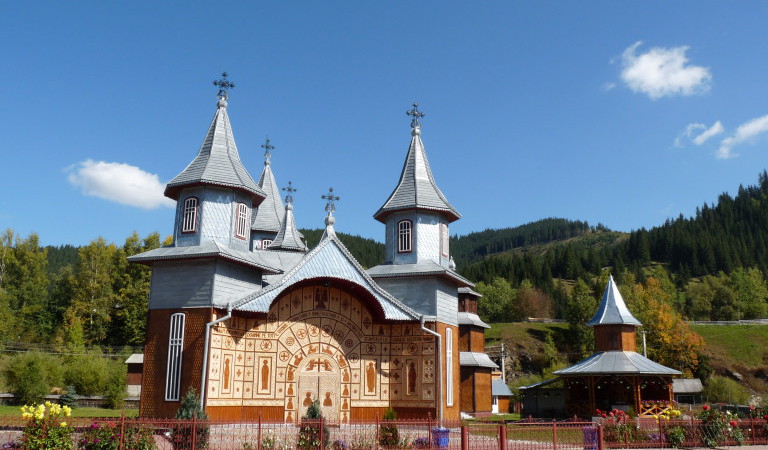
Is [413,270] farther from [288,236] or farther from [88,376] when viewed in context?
[88,376]

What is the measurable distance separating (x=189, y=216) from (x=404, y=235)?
29.1 feet

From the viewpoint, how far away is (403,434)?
19.2m

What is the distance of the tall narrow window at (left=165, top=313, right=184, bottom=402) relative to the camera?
21.6m

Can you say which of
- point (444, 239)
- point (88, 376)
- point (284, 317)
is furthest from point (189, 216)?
point (88, 376)

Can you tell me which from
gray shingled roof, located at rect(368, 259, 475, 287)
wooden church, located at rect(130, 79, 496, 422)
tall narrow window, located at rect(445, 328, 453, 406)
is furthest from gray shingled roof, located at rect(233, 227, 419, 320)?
tall narrow window, located at rect(445, 328, 453, 406)

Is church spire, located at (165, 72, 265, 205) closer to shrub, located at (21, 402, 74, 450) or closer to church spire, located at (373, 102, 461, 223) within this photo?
church spire, located at (373, 102, 461, 223)

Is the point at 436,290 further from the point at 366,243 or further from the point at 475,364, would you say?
the point at 366,243

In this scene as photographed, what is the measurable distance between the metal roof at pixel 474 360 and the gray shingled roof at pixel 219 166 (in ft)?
62.1

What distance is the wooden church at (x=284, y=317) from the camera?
22.1 m

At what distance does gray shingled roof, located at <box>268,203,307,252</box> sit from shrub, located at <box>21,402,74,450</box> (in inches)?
787

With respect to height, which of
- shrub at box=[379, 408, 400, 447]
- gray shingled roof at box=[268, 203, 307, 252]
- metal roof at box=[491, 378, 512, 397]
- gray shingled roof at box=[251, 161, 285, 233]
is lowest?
shrub at box=[379, 408, 400, 447]

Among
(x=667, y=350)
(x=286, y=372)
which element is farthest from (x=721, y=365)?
(x=286, y=372)

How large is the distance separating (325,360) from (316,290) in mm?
2676

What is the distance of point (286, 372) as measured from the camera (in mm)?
23797
